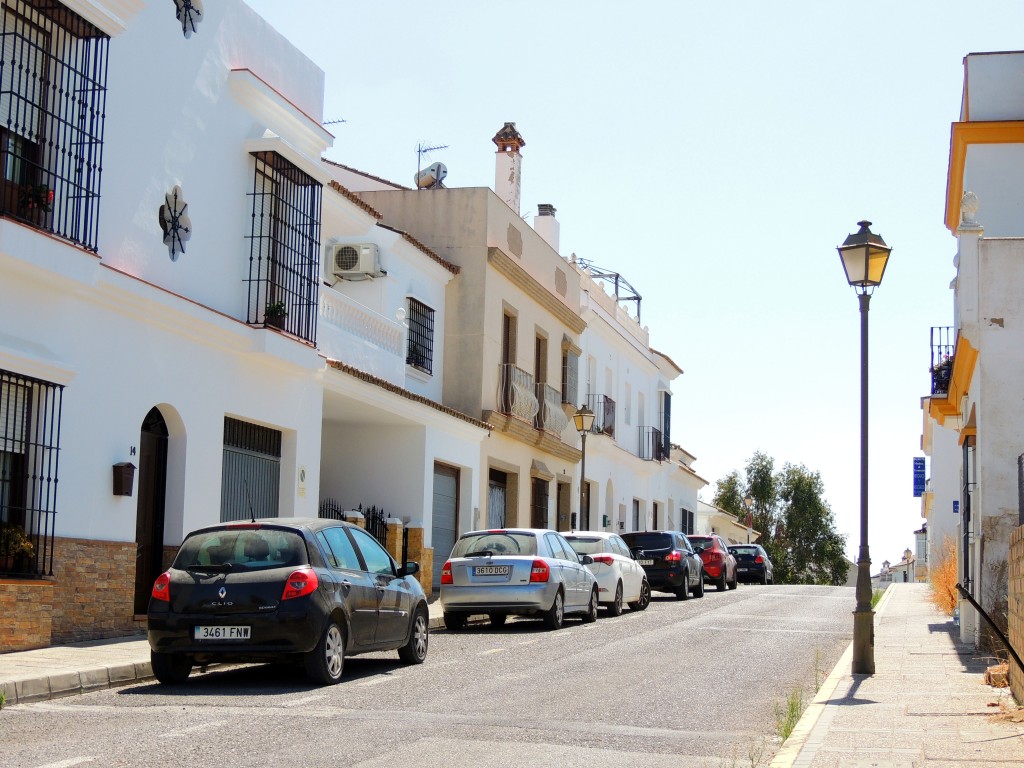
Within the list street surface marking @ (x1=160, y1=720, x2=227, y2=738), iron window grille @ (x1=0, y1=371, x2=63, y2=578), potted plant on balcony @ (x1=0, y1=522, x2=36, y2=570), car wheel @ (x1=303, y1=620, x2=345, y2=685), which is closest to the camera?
street surface marking @ (x1=160, y1=720, x2=227, y2=738)

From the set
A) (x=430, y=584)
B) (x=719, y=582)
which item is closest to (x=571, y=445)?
(x=719, y=582)

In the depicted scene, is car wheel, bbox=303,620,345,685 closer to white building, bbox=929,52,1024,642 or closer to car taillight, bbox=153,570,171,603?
car taillight, bbox=153,570,171,603

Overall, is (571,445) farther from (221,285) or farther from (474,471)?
(221,285)

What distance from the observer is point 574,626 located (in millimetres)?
20672

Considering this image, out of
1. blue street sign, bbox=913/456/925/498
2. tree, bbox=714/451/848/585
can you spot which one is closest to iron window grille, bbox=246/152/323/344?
blue street sign, bbox=913/456/925/498

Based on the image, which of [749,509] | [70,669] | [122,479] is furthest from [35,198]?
[749,509]

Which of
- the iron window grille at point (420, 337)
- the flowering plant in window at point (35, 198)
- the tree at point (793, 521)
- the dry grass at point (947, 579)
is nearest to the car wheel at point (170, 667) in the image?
the flowering plant in window at point (35, 198)

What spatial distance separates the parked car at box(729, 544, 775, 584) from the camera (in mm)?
44656

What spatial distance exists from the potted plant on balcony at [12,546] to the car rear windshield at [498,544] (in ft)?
24.2

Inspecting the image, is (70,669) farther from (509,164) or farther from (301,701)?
(509,164)

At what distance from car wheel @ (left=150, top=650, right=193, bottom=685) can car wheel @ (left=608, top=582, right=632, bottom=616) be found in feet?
40.2

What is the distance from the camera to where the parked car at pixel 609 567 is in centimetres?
2359

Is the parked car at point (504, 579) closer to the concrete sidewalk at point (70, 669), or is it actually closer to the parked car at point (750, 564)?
the concrete sidewalk at point (70, 669)

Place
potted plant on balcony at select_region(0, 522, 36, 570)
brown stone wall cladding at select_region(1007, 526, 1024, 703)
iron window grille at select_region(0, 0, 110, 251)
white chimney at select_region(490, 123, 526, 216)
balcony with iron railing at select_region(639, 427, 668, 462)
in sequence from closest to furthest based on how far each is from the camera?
brown stone wall cladding at select_region(1007, 526, 1024, 703) → potted plant on balcony at select_region(0, 522, 36, 570) → iron window grille at select_region(0, 0, 110, 251) → white chimney at select_region(490, 123, 526, 216) → balcony with iron railing at select_region(639, 427, 668, 462)
